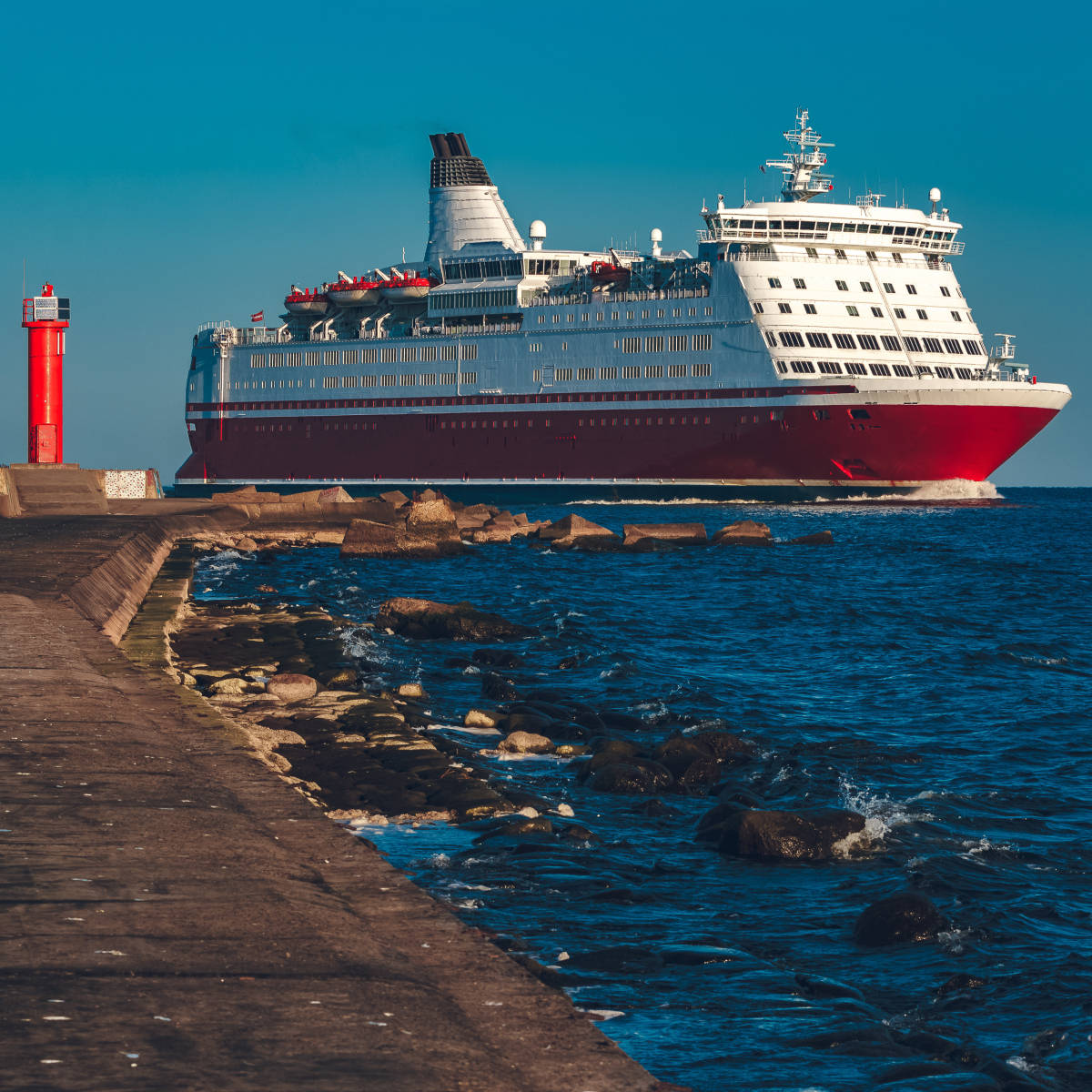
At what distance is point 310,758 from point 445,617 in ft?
35.4

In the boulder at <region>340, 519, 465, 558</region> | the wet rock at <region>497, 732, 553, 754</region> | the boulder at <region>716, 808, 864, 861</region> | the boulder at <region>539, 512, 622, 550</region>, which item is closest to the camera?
the boulder at <region>716, 808, 864, 861</region>

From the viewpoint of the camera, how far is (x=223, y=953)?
576 cm

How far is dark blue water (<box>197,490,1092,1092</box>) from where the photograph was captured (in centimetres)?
709

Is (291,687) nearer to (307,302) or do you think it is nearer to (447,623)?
(447,623)

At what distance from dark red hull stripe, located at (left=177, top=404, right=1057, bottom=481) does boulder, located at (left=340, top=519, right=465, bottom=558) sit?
24.7 metres

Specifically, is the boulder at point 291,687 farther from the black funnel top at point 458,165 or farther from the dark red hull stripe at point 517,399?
the black funnel top at point 458,165

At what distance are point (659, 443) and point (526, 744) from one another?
51814mm

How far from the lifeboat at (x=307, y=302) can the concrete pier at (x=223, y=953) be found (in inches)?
2960

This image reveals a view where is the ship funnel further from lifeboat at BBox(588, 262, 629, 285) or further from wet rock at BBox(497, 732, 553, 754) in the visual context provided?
wet rock at BBox(497, 732, 553, 754)

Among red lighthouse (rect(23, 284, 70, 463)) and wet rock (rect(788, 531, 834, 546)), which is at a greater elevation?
red lighthouse (rect(23, 284, 70, 463))

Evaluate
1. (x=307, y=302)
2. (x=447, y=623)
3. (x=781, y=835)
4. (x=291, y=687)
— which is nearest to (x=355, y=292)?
(x=307, y=302)

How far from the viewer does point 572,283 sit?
238 ft

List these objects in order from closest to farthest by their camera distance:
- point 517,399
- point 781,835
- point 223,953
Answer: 1. point 223,953
2. point 781,835
3. point 517,399

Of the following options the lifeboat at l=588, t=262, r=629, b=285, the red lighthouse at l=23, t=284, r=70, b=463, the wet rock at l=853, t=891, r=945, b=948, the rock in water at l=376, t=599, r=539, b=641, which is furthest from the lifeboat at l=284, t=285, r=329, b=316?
the wet rock at l=853, t=891, r=945, b=948
